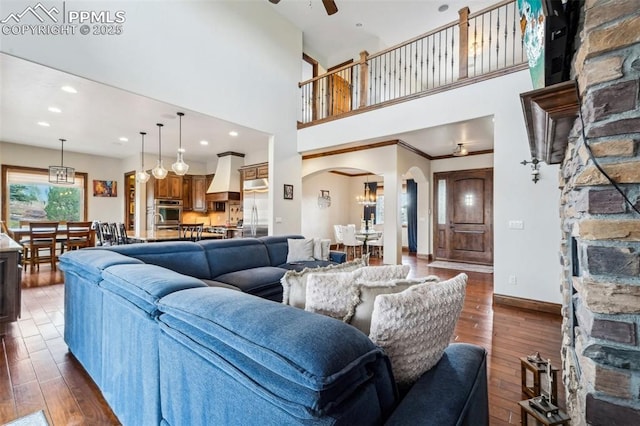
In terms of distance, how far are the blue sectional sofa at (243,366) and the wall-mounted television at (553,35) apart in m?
1.32

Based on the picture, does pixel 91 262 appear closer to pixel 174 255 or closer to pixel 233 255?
pixel 174 255

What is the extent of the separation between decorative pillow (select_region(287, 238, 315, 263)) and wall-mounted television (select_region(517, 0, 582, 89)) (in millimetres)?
3114

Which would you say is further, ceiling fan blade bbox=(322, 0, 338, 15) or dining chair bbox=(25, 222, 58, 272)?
dining chair bbox=(25, 222, 58, 272)

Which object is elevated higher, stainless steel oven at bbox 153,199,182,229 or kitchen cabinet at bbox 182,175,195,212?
kitchen cabinet at bbox 182,175,195,212

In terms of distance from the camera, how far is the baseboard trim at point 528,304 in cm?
351

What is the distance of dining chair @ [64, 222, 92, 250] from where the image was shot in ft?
19.7

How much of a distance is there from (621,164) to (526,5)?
1087 mm

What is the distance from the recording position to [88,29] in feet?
11.4

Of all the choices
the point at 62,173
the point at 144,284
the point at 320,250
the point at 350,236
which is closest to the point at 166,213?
the point at 62,173

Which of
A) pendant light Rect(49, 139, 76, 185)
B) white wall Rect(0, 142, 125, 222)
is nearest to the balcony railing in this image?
pendant light Rect(49, 139, 76, 185)

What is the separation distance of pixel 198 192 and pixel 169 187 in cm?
88

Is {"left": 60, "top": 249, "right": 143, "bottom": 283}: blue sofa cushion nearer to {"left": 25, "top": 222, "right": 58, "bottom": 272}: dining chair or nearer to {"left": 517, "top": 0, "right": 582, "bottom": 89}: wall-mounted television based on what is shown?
{"left": 517, "top": 0, "right": 582, "bottom": 89}: wall-mounted television

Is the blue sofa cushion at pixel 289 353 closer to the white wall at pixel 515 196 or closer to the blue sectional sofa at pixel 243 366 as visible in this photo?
the blue sectional sofa at pixel 243 366

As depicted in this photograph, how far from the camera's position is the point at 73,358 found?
7.80 ft
